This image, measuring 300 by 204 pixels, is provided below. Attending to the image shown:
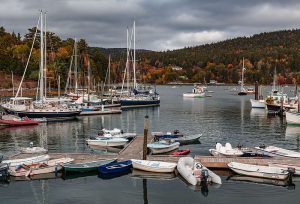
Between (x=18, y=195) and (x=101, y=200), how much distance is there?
625 cm

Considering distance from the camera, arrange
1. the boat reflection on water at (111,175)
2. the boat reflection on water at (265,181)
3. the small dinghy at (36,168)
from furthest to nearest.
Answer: the boat reflection on water at (111,175)
the small dinghy at (36,168)
the boat reflection on water at (265,181)

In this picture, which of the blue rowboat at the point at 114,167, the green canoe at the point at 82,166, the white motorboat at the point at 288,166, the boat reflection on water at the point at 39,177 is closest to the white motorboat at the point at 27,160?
the boat reflection on water at the point at 39,177

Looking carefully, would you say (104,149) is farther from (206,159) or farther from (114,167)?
(206,159)

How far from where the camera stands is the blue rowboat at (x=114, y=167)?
34.2 meters

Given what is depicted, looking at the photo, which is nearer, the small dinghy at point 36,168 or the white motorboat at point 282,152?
the small dinghy at point 36,168

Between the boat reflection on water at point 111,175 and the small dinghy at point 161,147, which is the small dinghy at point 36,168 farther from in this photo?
the small dinghy at point 161,147

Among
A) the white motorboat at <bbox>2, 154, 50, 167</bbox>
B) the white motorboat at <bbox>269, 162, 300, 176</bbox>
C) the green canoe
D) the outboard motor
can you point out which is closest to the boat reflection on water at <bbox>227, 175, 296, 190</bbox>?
the white motorboat at <bbox>269, 162, 300, 176</bbox>

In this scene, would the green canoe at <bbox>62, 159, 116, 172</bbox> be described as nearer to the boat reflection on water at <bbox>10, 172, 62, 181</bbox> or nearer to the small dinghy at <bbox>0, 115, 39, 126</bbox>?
the boat reflection on water at <bbox>10, 172, 62, 181</bbox>

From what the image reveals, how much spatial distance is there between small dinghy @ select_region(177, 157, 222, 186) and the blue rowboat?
459cm

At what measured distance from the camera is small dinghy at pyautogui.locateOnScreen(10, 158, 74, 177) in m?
33.4

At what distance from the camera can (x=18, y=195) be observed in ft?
97.5

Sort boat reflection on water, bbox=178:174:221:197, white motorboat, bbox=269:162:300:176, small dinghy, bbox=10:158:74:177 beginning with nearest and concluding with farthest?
boat reflection on water, bbox=178:174:221:197, small dinghy, bbox=10:158:74:177, white motorboat, bbox=269:162:300:176

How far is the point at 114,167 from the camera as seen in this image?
34.3m

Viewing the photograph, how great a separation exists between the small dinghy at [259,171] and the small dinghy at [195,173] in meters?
2.87
